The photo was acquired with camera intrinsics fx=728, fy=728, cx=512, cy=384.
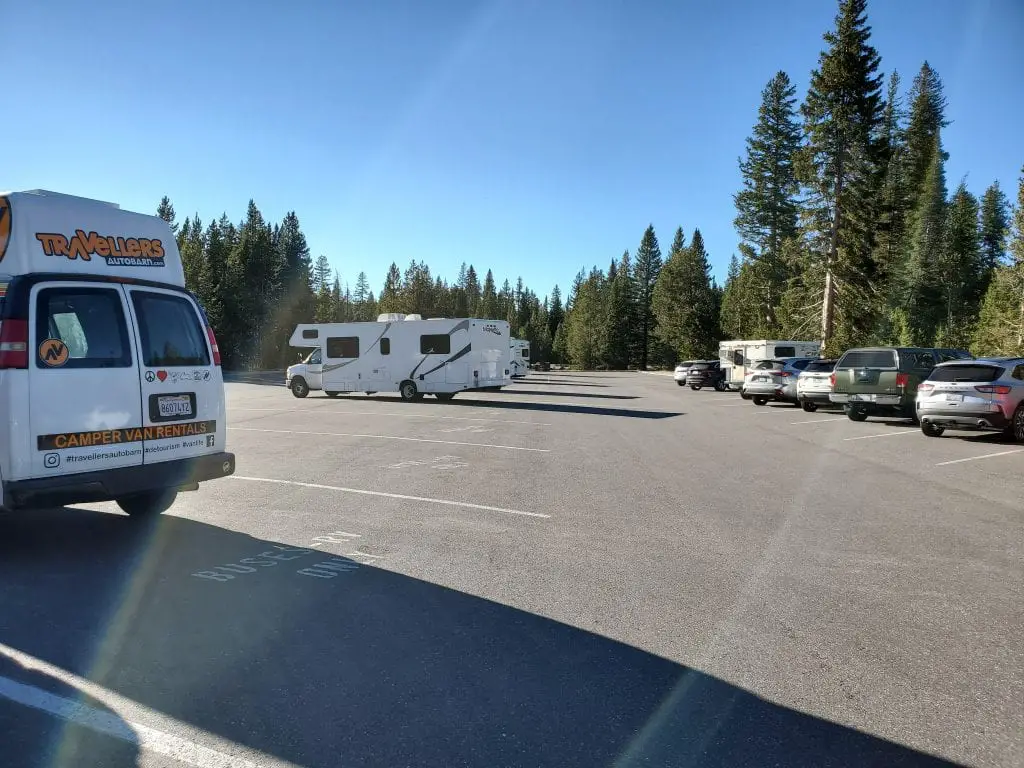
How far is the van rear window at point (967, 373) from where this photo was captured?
14422 millimetres

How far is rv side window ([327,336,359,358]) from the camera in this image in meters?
27.9

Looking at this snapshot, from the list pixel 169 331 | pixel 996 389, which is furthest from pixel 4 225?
pixel 996 389

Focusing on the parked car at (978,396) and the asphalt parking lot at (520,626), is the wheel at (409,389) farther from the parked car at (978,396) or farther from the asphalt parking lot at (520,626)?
the asphalt parking lot at (520,626)

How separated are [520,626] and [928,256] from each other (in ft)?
240

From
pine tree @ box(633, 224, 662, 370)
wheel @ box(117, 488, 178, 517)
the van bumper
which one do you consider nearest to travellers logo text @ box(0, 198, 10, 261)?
the van bumper

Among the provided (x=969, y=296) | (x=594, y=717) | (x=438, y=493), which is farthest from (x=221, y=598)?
(x=969, y=296)

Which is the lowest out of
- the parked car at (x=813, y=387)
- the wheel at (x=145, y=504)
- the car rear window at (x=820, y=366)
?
the wheel at (x=145, y=504)

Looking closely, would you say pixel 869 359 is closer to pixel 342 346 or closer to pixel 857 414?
pixel 857 414

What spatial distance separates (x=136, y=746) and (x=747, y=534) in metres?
5.56

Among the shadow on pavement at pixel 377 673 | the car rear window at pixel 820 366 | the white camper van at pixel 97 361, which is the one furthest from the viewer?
the car rear window at pixel 820 366

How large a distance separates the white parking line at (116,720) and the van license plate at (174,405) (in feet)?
9.28

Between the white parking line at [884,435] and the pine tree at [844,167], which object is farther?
the pine tree at [844,167]

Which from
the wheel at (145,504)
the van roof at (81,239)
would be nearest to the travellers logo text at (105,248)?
the van roof at (81,239)

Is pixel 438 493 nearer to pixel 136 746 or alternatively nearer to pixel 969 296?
pixel 136 746
